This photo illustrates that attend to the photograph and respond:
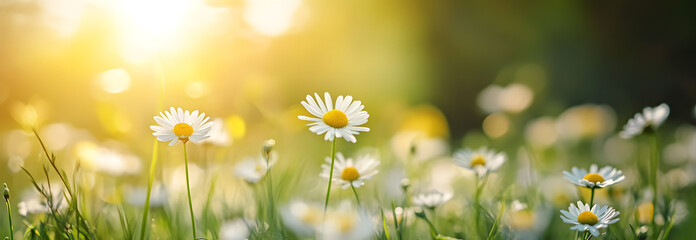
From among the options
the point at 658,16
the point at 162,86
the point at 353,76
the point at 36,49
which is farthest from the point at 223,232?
the point at 658,16

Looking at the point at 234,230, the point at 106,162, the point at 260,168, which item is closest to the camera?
the point at 234,230

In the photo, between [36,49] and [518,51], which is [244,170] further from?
[518,51]

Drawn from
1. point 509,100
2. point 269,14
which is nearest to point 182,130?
point 269,14

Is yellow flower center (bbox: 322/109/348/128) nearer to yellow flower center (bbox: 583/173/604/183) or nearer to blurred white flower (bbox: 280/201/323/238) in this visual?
A: blurred white flower (bbox: 280/201/323/238)

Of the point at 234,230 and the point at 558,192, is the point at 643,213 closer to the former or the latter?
the point at 558,192

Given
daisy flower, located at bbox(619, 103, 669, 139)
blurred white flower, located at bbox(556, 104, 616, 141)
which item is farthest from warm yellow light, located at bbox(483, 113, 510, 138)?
daisy flower, located at bbox(619, 103, 669, 139)

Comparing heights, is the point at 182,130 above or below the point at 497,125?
below

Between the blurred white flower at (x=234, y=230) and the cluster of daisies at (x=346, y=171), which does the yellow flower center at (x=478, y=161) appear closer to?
the cluster of daisies at (x=346, y=171)

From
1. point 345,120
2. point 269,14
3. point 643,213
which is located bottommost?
point 643,213
